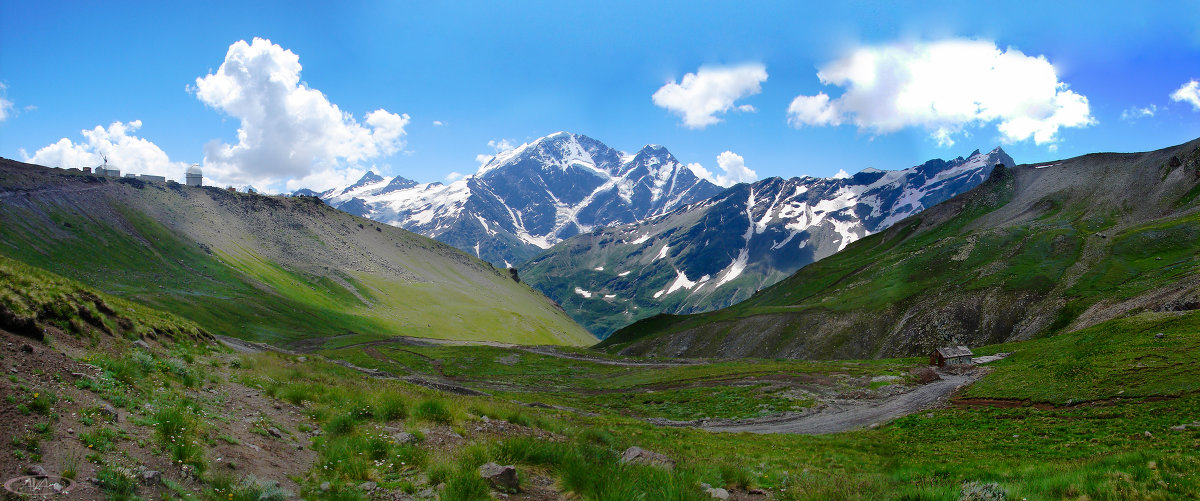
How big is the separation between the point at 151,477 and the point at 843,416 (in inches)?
1756

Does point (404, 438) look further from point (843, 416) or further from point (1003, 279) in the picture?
point (1003, 279)

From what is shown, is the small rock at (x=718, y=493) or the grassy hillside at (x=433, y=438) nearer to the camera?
the grassy hillside at (x=433, y=438)

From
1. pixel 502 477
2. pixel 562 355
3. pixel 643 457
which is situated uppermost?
pixel 502 477

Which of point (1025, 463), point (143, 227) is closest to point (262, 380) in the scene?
point (1025, 463)

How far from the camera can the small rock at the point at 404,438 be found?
43.1 ft

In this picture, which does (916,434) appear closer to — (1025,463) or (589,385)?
(1025,463)

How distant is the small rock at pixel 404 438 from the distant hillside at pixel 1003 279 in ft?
249

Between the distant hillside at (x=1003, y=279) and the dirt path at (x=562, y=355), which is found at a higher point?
the distant hillside at (x=1003, y=279)

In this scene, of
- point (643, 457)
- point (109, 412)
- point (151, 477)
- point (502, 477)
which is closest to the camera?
point (151, 477)

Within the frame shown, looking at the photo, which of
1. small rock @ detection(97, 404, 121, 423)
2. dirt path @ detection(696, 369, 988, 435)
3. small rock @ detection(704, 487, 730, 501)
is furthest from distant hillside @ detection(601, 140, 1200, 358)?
small rock @ detection(97, 404, 121, 423)

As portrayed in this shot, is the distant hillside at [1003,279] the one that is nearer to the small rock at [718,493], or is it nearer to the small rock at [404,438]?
the small rock at [718,493]

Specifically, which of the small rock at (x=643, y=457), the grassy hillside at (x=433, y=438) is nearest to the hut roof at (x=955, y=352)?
the grassy hillside at (x=433, y=438)

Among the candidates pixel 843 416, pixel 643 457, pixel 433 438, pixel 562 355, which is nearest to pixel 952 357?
pixel 843 416

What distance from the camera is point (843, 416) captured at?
139ft
